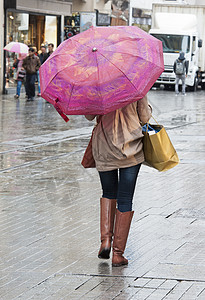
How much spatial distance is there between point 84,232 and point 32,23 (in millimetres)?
26737

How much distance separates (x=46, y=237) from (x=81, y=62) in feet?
5.94

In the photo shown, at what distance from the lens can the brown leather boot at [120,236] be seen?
5.57 metres

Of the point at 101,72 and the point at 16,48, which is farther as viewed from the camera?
the point at 16,48

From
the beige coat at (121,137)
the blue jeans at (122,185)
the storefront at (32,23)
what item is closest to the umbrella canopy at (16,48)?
the storefront at (32,23)

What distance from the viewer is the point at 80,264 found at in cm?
561

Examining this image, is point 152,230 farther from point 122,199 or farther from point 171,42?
point 171,42

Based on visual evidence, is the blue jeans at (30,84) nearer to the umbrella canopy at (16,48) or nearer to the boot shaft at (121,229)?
the umbrella canopy at (16,48)

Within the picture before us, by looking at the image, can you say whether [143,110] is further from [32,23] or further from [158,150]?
[32,23]

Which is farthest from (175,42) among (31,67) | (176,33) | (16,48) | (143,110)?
(143,110)

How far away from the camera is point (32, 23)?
3244 cm

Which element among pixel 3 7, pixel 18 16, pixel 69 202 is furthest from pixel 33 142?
pixel 18 16

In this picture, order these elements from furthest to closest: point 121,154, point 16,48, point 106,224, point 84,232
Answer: point 16,48 < point 84,232 < point 106,224 < point 121,154

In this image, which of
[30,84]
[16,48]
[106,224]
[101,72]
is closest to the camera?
[101,72]

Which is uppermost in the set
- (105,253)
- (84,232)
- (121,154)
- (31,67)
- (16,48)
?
(121,154)
